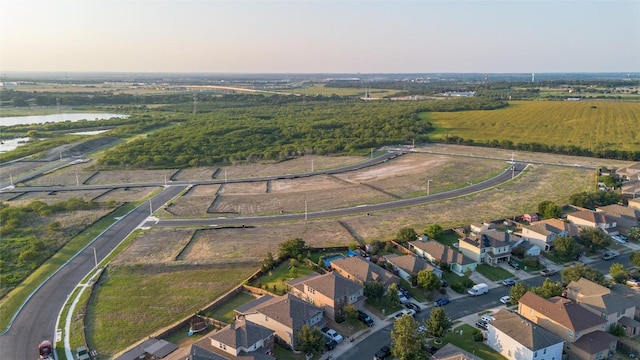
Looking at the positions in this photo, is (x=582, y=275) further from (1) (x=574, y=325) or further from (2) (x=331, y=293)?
(2) (x=331, y=293)

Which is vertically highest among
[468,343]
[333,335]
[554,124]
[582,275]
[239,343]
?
[554,124]

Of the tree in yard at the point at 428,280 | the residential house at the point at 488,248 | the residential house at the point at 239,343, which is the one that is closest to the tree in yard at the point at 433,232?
the residential house at the point at 488,248

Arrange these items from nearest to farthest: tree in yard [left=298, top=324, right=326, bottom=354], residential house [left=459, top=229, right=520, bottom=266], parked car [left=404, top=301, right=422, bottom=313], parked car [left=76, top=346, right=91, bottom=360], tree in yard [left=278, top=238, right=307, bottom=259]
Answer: tree in yard [left=298, top=324, right=326, bottom=354]
parked car [left=76, top=346, right=91, bottom=360]
parked car [left=404, top=301, right=422, bottom=313]
residential house [left=459, top=229, right=520, bottom=266]
tree in yard [left=278, top=238, right=307, bottom=259]

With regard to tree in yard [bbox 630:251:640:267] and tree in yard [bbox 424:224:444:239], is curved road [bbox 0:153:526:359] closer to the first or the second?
tree in yard [bbox 424:224:444:239]

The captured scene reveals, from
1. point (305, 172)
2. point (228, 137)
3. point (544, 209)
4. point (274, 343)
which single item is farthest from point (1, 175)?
point (544, 209)

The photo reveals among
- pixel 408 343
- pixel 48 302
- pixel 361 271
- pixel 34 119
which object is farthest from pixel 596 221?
pixel 34 119

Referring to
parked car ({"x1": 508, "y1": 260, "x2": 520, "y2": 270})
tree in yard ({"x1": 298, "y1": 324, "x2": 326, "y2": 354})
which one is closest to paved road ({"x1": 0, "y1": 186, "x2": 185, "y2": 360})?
tree in yard ({"x1": 298, "y1": 324, "x2": 326, "y2": 354})

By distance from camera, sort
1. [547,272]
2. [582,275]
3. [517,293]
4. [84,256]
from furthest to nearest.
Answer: [84,256] < [547,272] < [582,275] < [517,293]
